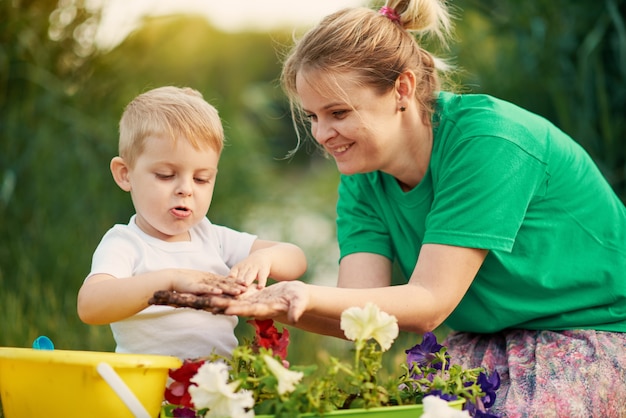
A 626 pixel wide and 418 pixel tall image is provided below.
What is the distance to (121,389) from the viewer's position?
1.59 meters

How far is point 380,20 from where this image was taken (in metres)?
2.46

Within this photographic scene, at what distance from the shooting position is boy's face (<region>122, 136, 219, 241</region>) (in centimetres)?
204

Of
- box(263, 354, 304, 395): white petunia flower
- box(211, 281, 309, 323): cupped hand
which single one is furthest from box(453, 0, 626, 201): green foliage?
box(263, 354, 304, 395): white petunia flower

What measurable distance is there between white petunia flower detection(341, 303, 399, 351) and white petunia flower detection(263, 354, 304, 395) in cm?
16

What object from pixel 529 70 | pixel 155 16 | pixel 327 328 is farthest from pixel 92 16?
pixel 327 328

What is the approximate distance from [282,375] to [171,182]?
28.1 inches

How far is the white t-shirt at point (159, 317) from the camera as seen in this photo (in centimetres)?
201

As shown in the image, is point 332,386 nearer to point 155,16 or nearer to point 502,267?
point 502,267

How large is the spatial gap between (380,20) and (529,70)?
74.3 inches

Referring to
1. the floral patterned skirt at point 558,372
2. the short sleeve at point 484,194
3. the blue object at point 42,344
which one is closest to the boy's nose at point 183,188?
the blue object at point 42,344

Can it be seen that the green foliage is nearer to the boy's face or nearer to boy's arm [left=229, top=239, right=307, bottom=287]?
boy's arm [left=229, top=239, right=307, bottom=287]

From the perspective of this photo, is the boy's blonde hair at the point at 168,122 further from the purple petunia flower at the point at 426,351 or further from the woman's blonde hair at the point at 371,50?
the purple petunia flower at the point at 426,351

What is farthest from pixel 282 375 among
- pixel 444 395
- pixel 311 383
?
pixel 444 395

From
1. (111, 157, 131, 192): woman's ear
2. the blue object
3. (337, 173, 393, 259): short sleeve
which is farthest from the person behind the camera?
(337, 173, 393, 259): short sleeve
